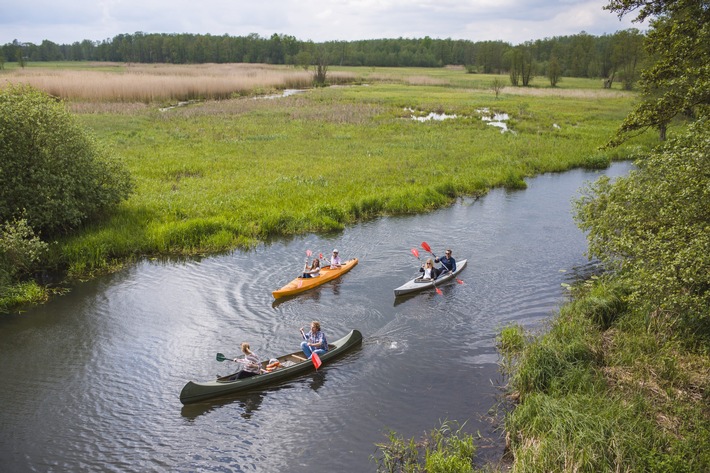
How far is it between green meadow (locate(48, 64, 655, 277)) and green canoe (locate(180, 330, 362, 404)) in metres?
9.51

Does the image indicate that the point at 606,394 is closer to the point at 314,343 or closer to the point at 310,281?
the point at 314,343

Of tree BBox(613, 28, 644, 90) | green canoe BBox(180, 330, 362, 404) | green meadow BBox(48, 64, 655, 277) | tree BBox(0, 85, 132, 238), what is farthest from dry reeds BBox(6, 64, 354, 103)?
tree BBox(613, 28, 644, 90)

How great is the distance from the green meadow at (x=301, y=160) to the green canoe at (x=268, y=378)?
31.2 feet

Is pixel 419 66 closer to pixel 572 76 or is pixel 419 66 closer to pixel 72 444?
pixel 572 76

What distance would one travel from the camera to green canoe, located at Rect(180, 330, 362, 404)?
12.8 meters

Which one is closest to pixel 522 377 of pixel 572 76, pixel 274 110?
pixel 274 110

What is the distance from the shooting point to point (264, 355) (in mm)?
14922

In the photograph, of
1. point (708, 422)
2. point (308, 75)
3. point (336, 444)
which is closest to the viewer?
point (708, 422)

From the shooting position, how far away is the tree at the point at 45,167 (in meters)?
20.0

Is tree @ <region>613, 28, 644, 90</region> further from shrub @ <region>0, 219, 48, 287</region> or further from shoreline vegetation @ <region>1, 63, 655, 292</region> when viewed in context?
shrub @ <region>0, 219, 48, 287</region>

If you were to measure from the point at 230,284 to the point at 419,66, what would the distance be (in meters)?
158

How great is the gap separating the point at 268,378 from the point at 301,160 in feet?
76.3

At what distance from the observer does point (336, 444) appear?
37.3 feet

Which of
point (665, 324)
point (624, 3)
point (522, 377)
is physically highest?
point (624, 3)
